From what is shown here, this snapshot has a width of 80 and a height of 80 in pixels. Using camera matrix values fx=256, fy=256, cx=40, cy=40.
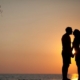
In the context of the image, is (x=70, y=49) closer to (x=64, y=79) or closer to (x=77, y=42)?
(x=77, y=42)

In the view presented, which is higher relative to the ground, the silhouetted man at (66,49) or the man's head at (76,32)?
the man's head at (76,32)

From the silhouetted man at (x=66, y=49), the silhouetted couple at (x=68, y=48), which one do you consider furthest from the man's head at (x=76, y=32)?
the silhouetted man at (x=66, y=49)

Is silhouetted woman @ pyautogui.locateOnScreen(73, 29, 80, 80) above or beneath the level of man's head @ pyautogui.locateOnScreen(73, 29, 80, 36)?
beneath

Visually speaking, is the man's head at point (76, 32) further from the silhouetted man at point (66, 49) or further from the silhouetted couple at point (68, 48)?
the silhouetted man at point (66, 49)

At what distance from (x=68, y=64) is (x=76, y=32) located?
5.44 ft

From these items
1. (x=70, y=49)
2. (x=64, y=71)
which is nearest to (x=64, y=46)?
(x=70, y=49)

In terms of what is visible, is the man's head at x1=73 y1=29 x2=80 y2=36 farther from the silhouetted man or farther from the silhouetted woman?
the silhouetted man

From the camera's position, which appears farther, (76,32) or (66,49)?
(66,49)

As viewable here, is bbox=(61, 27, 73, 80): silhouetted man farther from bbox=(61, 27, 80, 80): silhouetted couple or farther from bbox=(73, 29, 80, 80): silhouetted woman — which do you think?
bbox=(73, 29, 80, 80): silhouetted woman

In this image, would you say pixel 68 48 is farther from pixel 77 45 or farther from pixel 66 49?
pixel 77 45

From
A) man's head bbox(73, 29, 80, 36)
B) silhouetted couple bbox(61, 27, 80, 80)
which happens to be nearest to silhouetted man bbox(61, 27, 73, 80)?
silhouetted couple bbox(61, 27, 80, 80)

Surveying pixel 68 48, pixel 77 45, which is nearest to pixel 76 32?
pixel 77 45

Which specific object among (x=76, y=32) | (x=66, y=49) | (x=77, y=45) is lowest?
(x=66, y=49)

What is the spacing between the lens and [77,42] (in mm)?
12703
